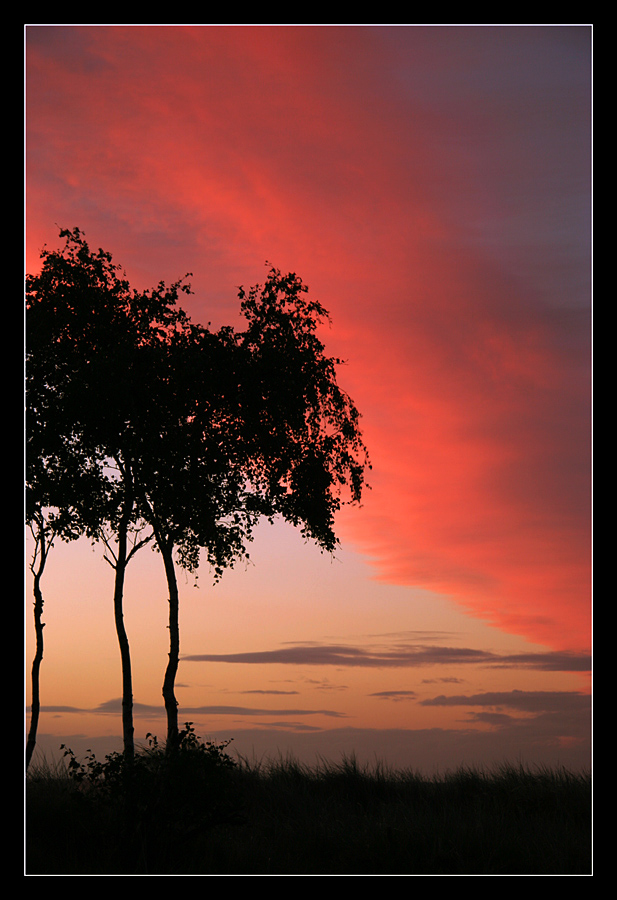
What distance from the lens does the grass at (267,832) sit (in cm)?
1570

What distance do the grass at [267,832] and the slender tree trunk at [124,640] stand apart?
232cm

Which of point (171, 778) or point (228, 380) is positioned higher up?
point (228, 380)

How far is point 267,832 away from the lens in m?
18.9

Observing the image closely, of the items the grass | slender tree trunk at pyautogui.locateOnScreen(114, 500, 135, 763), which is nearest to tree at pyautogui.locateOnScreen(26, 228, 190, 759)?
slender tree trunk at pyautogui.locateOnScreen(114, 500, 135, 763)

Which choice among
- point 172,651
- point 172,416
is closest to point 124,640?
point 172,651

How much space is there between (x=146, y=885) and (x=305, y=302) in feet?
52.9

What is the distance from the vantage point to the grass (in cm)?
1570

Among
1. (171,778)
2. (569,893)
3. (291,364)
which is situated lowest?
(569,893)

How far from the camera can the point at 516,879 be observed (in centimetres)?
1435

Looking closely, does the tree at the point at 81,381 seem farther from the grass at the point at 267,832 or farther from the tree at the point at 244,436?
the grass at the point at 267,832

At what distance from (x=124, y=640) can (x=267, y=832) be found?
22.4ft

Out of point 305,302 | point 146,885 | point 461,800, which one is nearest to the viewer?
point 146,885
